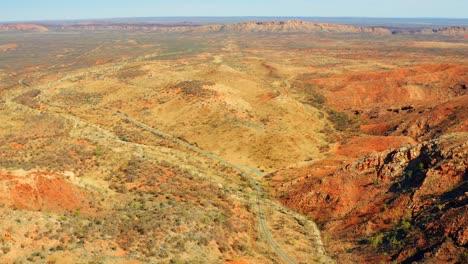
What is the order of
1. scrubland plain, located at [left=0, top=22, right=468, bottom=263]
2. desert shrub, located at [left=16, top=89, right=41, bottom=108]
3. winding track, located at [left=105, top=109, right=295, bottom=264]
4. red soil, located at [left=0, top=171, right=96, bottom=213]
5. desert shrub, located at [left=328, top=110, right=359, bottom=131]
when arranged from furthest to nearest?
desert shrub, located at [left=16, top=89, right=41, bottom=108], desert shrub, located at [left=328, top=110, right=359, bottom=131], winding track, located at [left=105, top=109, right=295, bottom=264], red soil, located at [left=0, top=171, right=96, bottom=213], scrubland plain, located at [left=0, top=22, right=468, bottom=263]

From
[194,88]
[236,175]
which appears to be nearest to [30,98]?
[194,88]

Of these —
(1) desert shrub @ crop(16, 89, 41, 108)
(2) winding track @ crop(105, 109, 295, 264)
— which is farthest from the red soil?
(1) desert shrub @ crop(16, 89, 41, 108)

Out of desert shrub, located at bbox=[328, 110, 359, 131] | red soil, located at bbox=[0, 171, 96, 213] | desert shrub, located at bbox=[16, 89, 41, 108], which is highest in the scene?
red soil, located at bbox=[0, 171, 96, 213]

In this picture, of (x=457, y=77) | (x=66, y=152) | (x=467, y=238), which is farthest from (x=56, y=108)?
(x=457, y=77)

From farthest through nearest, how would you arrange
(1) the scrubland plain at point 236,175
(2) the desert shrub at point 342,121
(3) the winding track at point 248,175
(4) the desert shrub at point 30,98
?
1. (4) the desert shrub at point 30,98
2. (2) the desert shrub at point 342,121
3. (3) the winding track at point 248,175
4. (1) the scrubland plain at point 236,175

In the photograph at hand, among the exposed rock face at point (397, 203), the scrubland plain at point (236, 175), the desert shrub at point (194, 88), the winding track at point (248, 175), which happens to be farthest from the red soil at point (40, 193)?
the desert shrub at point (194, 88)

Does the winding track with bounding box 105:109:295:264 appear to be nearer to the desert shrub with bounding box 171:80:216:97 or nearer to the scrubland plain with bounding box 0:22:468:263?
the scrubland plain with bounding box 0:22:468:263

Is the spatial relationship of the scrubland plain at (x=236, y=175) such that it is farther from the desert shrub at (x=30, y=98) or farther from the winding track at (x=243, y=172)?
the desert shrub at (x=30, y=98)

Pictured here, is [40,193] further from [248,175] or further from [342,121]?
[342,121]

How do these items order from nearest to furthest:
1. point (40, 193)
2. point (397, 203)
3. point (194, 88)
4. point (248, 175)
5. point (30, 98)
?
1. point (40, 193)
2. point (397, 203)
3. point (248, 175)
4. point (194, 88)
5. point (30, 98)
